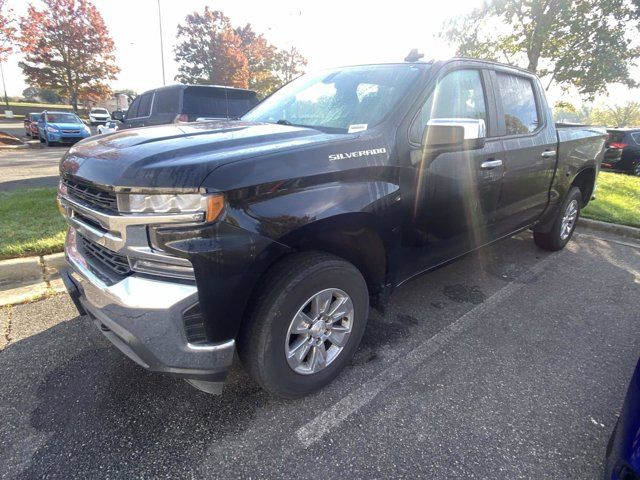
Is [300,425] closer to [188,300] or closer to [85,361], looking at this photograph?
[188,300]

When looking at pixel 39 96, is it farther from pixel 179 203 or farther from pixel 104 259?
pixel 179 203

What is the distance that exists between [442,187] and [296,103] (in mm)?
1322

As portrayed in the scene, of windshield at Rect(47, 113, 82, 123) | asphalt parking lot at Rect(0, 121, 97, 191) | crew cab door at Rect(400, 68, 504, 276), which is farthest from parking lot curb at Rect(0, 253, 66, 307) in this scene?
windshield at Rect(47, 113, 82, 123)

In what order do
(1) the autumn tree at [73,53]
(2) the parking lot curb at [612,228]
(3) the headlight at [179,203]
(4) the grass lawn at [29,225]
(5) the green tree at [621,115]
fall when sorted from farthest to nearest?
(5) the green tree at [621,115], (1) the autumn tree at [73,53], (2) the parking lot curb at [612,228], (4) the grass lawn at [29,225], (3) the headlight at [179,203]

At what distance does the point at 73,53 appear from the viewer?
99.6ft

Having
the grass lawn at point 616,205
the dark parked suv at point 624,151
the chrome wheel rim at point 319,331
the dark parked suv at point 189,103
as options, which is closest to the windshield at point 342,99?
the chrome wheel rim at point 319,331

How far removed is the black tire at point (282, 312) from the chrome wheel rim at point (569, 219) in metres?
3.73

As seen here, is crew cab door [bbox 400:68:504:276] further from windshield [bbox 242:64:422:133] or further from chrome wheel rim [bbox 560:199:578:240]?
chrome wheel rim [bbox 560:199:578:240]

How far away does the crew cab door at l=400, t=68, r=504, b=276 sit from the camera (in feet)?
8.27

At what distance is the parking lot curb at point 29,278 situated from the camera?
132 inches

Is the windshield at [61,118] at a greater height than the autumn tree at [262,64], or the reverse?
the autumn tree at [262,64]

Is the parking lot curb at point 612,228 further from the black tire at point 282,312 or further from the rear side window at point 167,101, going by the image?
the rear side window at point 167,101

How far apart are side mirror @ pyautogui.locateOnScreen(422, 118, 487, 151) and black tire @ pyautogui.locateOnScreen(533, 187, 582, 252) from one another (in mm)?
2755

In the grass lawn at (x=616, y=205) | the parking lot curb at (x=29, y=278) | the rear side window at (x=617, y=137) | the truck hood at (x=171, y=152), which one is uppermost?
the truck hood at (x=171, y=152)
